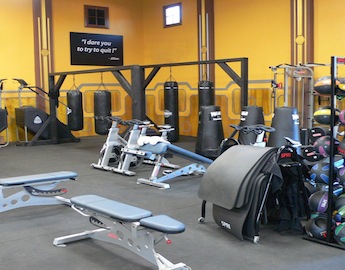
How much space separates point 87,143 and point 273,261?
7600 millimetres

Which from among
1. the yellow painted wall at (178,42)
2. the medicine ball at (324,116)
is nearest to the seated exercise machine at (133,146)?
the medicine ball at (324,116)

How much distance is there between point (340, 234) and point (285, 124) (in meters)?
3.59

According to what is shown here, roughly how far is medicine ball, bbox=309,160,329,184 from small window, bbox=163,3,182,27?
8.28 m

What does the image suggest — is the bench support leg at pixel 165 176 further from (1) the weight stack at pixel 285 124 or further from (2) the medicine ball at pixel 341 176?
(2) the medicine ball at pixel 341 176

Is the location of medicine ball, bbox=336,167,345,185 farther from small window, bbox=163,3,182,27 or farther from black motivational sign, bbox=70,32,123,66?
black motivational sign, bbox=70,32,123,66

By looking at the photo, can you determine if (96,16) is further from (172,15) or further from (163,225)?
(163,225)

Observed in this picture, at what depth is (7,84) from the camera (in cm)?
1052

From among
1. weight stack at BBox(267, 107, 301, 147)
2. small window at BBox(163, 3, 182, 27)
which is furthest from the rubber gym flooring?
small window at BBox(163, 3, 182, 27)

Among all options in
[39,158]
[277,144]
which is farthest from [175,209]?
[39,158]

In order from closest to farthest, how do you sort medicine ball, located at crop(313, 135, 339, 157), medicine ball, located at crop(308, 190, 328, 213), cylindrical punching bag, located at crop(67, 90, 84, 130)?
medicine ball, located at crop(308, 190, 328, 213) < medicine ball, located at crop(313, 135, 339, 157) < cylindrical punching bag, located at crop(67, 90, 84, 130)

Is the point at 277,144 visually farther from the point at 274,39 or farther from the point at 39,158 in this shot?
the point at 39,158

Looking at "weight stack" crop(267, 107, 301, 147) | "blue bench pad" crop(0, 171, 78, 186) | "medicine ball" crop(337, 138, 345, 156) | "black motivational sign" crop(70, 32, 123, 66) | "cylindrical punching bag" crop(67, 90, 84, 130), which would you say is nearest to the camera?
"medicine ball" crop(337, 138, 345, 156)

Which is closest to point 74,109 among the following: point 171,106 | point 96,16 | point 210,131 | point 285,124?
point 171,106

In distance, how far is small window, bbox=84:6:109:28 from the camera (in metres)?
11.5
